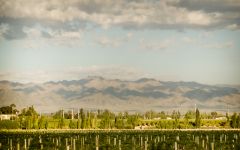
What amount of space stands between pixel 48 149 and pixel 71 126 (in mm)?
91364

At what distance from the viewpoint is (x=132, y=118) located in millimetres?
158875

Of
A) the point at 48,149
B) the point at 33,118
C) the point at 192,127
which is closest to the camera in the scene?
the point at 48,149

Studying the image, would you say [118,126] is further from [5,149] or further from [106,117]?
[5,149]

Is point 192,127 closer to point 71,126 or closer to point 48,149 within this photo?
point 71,126

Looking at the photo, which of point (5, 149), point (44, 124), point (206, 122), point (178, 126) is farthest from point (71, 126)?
point (5, 149)

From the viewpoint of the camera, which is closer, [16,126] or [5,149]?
[5,149]

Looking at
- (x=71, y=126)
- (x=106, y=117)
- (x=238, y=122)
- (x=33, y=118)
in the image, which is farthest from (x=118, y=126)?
(x=238, y=122)

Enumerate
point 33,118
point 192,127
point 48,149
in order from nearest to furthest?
point 48,149 → point 33,118 → point 192,127

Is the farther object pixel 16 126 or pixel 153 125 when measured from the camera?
pixel 153 125

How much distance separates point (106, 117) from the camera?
153 m

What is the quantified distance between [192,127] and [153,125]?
13.5 m

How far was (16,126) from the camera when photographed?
497 ft

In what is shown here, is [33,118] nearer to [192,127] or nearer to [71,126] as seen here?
[71,126]

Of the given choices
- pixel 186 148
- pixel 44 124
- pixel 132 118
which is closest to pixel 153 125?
pixel 132 118
